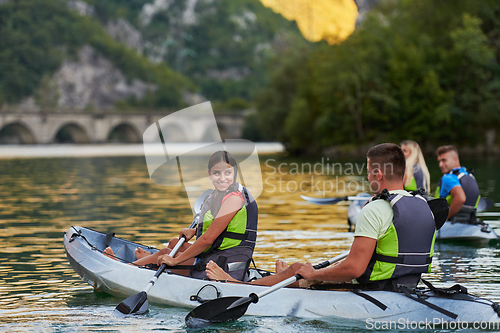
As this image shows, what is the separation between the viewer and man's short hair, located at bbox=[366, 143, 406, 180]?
551 cm

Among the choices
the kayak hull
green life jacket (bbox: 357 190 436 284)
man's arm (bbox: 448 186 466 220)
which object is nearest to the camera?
green life jacket (bbox: 357 190 436 284)

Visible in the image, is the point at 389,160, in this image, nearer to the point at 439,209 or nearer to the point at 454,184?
the point at 439,209

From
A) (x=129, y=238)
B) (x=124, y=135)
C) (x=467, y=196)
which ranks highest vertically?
(x=124, y=135)

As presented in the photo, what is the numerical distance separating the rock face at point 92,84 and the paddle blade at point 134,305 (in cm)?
13022

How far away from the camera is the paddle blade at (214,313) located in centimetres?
668

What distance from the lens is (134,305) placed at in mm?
7195

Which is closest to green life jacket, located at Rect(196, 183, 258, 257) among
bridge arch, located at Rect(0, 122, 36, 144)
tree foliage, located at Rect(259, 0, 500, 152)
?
tree foliage, located at Rect(259, 0, 500, 152)

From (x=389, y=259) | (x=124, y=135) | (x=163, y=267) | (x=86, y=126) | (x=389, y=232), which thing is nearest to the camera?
(x=389, y=232)

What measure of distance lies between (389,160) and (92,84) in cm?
14065

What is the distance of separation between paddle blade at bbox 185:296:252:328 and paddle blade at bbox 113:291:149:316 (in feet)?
2.40

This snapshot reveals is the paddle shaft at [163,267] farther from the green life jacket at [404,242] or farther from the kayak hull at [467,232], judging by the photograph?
the kayak hull at [467,232]

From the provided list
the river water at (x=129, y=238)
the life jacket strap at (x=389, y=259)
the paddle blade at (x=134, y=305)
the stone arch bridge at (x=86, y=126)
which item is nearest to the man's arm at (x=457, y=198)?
the river water at (x=129, y=238)

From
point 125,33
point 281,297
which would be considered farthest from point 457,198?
point 125,33

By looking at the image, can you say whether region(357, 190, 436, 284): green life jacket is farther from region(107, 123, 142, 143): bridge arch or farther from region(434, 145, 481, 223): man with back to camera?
region(107, 123, 142, 143): bridge arch
